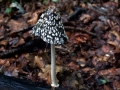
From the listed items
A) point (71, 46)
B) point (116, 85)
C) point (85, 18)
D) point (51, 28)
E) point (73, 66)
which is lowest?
point (116, 85)

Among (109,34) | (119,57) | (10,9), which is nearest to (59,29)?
(119,57)

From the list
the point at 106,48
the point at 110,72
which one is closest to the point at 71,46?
the point at 106,48

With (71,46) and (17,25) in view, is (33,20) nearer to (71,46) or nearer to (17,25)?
(17,25)

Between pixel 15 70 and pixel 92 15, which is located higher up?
pixel 92 15

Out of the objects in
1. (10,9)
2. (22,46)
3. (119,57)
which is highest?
(10,9)

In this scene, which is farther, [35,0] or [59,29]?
[35,0]

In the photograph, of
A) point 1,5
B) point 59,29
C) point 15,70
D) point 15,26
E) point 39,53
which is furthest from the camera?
point 1,5

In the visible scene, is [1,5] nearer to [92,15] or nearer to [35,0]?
[35,0]

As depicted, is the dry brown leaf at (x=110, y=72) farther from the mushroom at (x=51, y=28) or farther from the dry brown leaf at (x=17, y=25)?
the dry brown leaf at (x=17, y=25)
